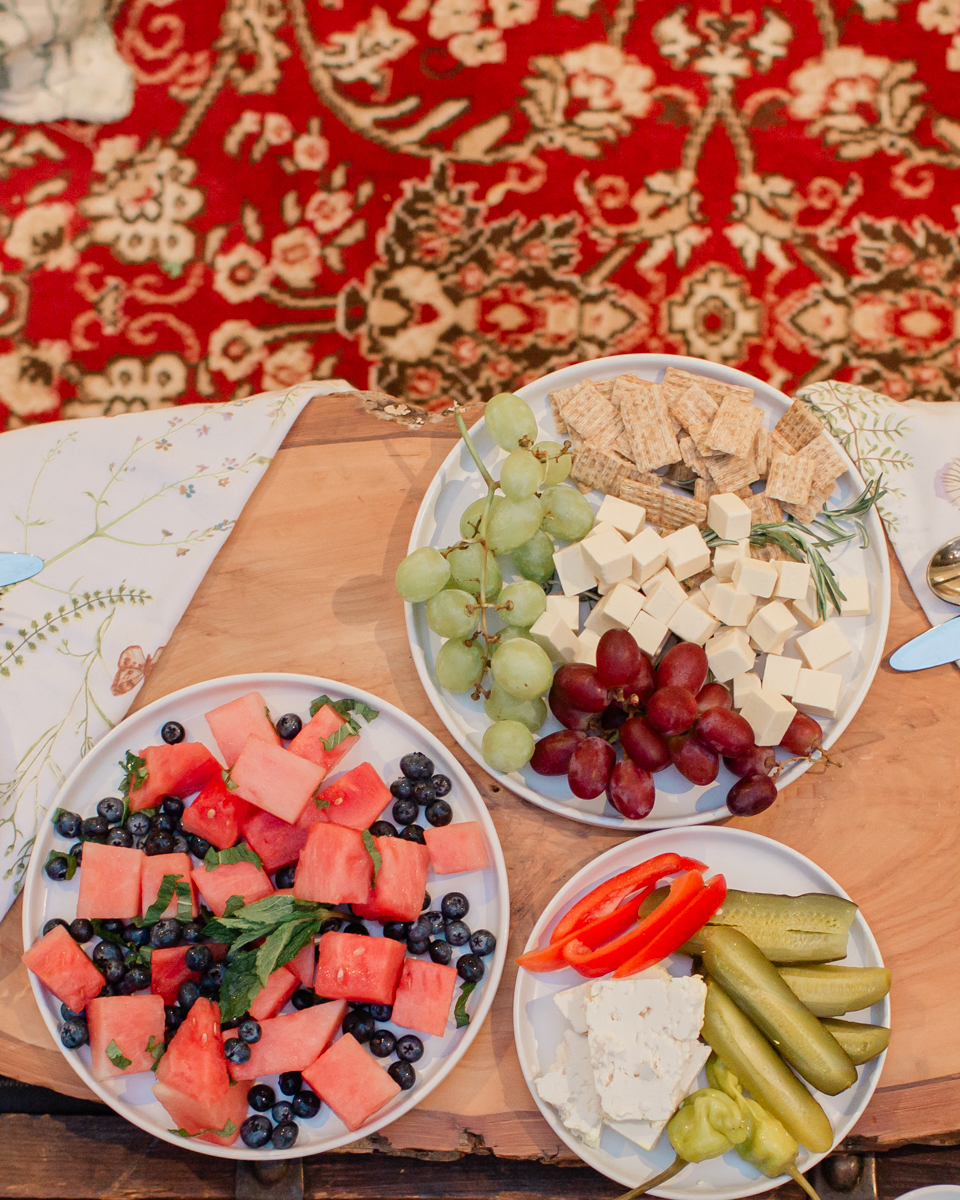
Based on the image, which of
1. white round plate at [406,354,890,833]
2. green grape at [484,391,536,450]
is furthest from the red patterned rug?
green grape at [484,391,536,450]

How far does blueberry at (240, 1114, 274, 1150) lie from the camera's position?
1219 mm

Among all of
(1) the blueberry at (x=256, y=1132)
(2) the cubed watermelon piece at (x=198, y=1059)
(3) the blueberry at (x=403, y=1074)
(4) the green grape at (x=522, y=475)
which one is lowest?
(1) the blueberry at (x=256, y=1132)

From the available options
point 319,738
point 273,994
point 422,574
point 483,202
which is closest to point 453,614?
point 422,574

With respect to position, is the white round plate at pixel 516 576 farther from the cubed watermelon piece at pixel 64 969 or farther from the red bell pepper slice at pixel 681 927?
the cubed watermelon piece at pixel 64 969

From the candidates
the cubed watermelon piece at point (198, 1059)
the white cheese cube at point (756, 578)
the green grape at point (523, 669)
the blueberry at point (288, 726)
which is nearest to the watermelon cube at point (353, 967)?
the cubed watermelon piece at point (198, 1059)

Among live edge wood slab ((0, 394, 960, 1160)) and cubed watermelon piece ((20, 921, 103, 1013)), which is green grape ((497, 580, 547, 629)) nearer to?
live edge wood slab ((0, 394, 960, 1160))

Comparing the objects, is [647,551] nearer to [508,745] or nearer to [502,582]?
[502,582]

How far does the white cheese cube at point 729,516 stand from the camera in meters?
1.31

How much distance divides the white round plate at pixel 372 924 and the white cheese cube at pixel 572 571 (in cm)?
31

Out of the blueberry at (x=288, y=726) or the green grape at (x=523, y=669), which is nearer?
the green grape at (x=523, y=669)

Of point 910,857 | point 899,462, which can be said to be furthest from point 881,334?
point 910,857

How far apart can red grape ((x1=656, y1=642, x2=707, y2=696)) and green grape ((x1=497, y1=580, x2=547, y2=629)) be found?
196mm

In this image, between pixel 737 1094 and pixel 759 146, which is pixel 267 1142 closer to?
pixel 737 1094

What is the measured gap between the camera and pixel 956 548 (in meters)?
1.37
